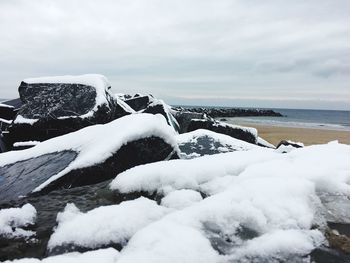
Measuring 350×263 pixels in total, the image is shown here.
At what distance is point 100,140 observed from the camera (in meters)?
3.72

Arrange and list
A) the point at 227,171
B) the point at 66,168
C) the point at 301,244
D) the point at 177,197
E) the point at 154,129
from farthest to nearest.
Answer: the point at 154,129, the point at 66,168, the point at 227,171, the point at 177,197, the point at 301,244

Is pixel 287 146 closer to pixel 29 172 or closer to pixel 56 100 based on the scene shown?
pixel 56 100

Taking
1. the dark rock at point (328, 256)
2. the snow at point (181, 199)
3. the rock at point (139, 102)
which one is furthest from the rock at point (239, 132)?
the dark rock at point (328, 256)

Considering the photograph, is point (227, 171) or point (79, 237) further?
point (227, 171)

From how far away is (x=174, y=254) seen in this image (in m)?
1.95

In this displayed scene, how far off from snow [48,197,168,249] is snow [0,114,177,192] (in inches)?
31.5

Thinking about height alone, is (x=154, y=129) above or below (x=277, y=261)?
above

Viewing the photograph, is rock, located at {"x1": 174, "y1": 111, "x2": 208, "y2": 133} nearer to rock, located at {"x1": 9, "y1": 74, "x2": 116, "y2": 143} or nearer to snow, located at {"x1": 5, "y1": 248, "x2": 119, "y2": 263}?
rock, located at {"x1": 9, "y1": 74, "x2": 116, "y2": 143}

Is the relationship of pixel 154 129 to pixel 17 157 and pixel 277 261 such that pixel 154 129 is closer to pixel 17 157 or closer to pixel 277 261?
pixel 17 157

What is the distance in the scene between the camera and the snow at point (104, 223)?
221cm

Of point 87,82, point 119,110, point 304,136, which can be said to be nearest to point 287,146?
point 119,110

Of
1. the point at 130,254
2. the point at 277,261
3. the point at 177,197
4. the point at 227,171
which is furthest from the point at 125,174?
the point at 277,261

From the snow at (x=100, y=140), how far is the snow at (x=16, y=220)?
57 centimetres

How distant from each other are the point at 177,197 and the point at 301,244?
0.89 metres
